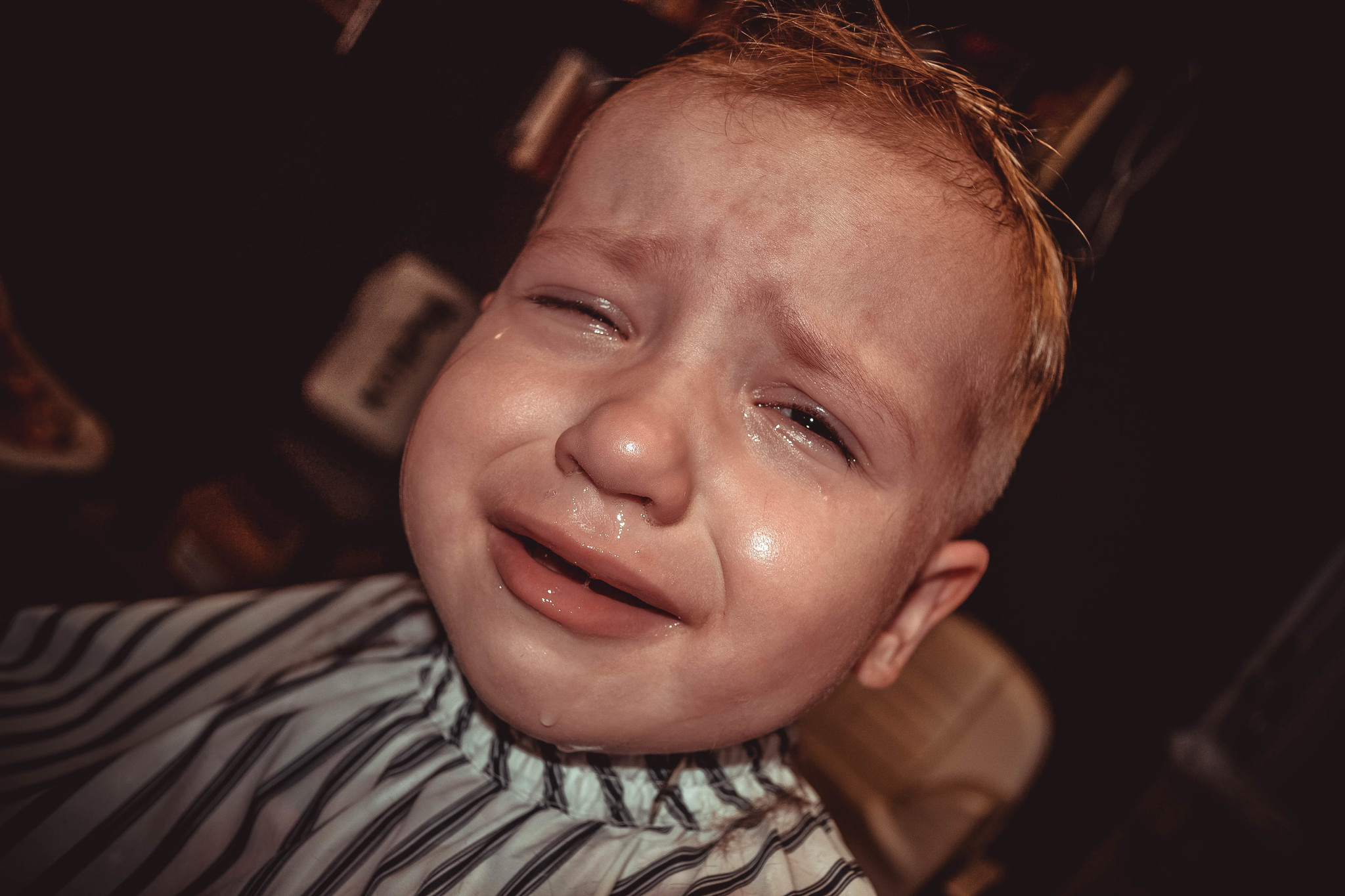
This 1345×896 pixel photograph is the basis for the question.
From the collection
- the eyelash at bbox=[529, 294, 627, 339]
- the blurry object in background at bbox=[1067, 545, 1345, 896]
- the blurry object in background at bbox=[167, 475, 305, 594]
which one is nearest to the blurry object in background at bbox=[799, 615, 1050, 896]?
the blurry object in background at bbox=[1067, 545, 1345, 896]

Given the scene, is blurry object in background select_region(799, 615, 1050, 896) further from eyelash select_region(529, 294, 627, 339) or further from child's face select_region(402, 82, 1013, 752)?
eyelash select_region(529, 294, 627, 339)

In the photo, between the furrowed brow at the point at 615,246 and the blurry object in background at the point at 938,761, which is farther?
the blurry object in background at the point at 938,761

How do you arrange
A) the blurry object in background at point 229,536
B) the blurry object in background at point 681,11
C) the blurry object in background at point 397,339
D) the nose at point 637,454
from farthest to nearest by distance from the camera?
the blurry object in background at point 229,536
the blurry object in background at point 397,339
the blurry object in background at point 681,11
the nose at point 637,454

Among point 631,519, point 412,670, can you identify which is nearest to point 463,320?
point 412,670

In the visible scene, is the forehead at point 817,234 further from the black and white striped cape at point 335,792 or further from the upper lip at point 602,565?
the black and white striped cape at point 335,792

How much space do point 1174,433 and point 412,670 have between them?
1.59m

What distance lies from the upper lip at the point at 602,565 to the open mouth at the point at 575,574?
0.08 feet

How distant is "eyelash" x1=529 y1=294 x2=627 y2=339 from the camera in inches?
21.8

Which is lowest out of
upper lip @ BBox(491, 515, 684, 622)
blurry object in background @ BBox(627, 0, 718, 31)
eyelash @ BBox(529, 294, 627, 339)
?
upper lip @ BBox(491, 515, 684, 622)

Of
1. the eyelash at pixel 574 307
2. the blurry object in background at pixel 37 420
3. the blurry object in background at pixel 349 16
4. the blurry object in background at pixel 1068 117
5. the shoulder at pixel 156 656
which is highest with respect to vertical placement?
Result: the blurry object in background at pixel 1068 117

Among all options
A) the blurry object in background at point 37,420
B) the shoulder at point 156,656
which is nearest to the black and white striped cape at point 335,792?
the shoulder at point 156,656

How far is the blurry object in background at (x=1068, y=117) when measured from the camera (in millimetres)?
692

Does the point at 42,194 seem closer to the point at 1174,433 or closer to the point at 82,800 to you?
the point at 82,800

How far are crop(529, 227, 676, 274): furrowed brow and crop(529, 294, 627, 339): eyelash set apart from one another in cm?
4
